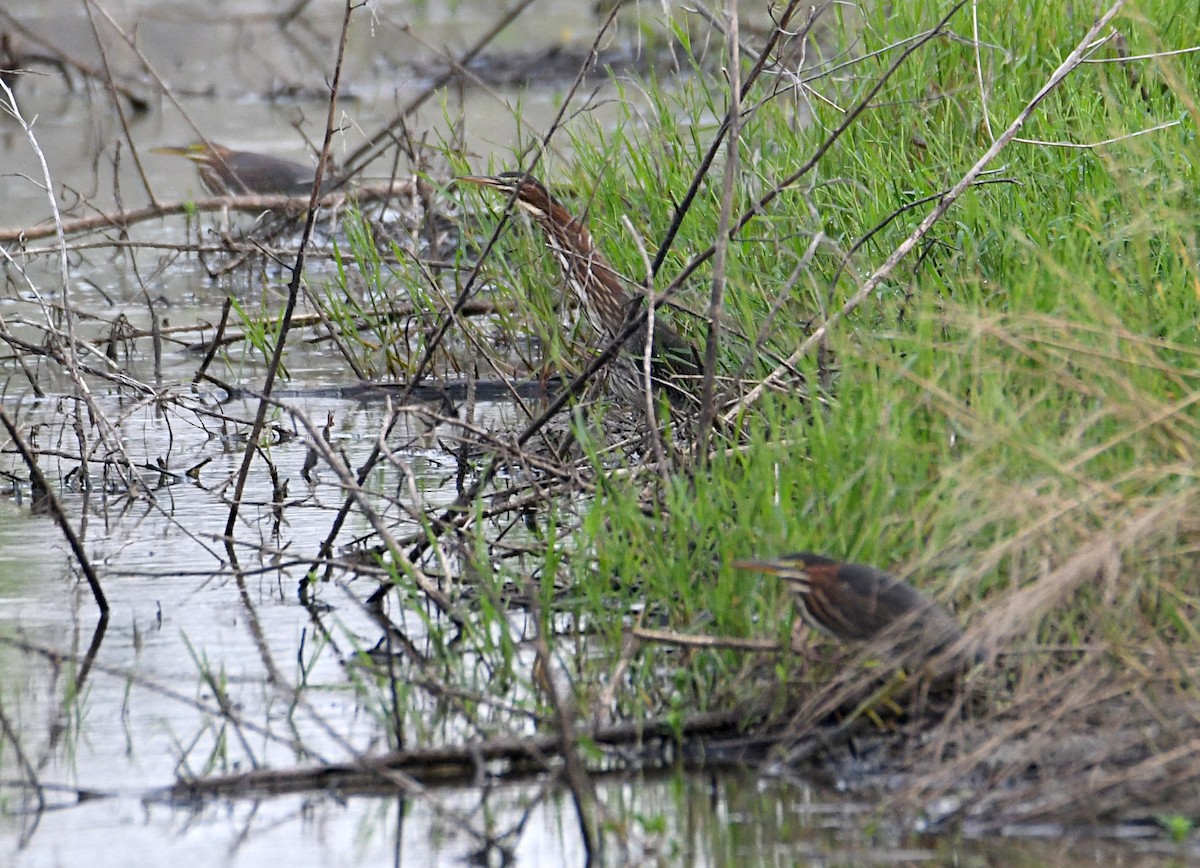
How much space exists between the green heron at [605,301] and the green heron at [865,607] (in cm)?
182

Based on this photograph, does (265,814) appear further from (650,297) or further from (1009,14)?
(1009,14)

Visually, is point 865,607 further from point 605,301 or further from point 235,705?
point 605,301

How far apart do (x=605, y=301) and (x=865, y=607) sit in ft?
8.52

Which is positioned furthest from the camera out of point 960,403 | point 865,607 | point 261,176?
point 261,176

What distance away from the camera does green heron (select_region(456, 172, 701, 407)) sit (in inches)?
200

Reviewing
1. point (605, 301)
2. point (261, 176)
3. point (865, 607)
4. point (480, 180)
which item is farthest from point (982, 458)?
point (261, 176)

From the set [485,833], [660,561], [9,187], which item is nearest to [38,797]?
[485,833]

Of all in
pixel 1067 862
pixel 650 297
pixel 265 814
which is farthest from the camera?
pixel 650 297

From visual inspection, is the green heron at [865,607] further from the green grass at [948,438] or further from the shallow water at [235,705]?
the shallow water at [235,705]

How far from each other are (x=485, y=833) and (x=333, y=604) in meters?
1.42

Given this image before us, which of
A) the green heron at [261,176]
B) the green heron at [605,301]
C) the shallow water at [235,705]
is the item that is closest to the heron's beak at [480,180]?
the green heron at [605,301]

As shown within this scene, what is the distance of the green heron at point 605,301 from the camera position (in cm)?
509

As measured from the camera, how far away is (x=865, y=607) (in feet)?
9.85

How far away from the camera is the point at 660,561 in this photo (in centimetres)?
336
